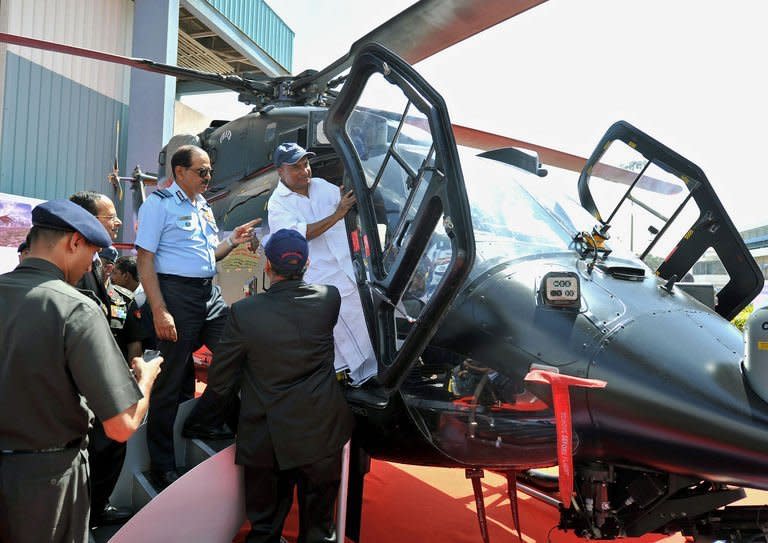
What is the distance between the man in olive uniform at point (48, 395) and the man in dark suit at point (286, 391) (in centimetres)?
85

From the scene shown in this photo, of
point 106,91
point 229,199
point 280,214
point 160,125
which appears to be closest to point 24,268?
point 280,214

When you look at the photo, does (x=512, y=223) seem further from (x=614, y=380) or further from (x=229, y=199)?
(x=229, y=199)

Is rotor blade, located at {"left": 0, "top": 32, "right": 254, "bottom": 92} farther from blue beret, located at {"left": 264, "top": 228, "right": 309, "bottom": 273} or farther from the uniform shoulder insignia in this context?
blue beret, located at {"left": 264, "top": 228, "right": 309, "bottom": 273}

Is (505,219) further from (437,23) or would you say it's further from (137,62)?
(137,62)

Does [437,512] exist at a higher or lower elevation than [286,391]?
lower

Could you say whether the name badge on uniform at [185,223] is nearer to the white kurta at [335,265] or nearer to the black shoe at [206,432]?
the white kurta at [335,265]

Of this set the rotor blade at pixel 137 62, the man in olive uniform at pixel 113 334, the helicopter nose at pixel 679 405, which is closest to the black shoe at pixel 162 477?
the man in olive uniform at pixel 113 334

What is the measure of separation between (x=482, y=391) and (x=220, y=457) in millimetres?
1228

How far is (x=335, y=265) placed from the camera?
11.8 feet

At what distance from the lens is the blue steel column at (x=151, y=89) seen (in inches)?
446

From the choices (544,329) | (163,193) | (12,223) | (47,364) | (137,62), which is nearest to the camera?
(47,364)

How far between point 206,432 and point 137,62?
11.5 feet

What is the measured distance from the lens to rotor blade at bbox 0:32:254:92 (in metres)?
5.14

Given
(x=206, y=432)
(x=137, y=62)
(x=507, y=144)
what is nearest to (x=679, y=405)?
(x=206, y=432)
